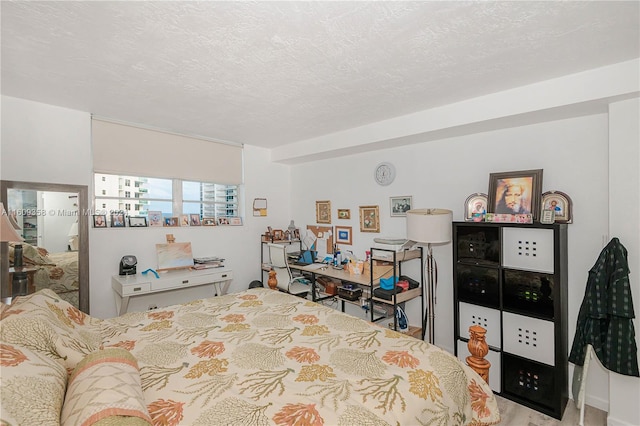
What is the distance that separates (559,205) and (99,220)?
14.6 ft

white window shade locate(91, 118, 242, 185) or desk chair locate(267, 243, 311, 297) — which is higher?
white window shade locate(91, 118, 242, 185)

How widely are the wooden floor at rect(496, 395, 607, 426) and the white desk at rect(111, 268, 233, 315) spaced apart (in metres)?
Answer: 3.14

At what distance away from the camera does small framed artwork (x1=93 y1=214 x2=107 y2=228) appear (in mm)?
3238

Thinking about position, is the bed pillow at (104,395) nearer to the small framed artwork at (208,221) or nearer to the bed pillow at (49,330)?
the bed pillow at (49,330)

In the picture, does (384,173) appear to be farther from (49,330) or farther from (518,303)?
(49,330)

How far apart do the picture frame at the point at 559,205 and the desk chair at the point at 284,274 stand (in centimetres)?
274

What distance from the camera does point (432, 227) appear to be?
2.77 meters

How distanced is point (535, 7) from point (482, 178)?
1.73 metres

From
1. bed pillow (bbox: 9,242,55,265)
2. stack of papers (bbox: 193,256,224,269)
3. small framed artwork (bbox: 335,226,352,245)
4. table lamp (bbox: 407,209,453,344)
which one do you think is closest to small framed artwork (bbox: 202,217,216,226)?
stack of papers (bbox: 193,256,224,269)

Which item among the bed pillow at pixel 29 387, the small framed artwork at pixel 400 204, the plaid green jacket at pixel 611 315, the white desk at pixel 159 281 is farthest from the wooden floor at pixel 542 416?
the white desk at pixel 159 281

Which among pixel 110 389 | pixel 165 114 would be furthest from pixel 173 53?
pixel 110 389

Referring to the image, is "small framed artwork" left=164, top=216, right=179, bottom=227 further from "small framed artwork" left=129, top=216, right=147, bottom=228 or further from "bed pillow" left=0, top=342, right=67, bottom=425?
"bed pillow" left=0, top=342, right=67, bottom=425

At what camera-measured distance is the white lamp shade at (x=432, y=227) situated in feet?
9.09

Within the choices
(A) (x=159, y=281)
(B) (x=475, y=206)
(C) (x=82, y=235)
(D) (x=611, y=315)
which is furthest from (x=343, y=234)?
(C) (x=82, y=235)
